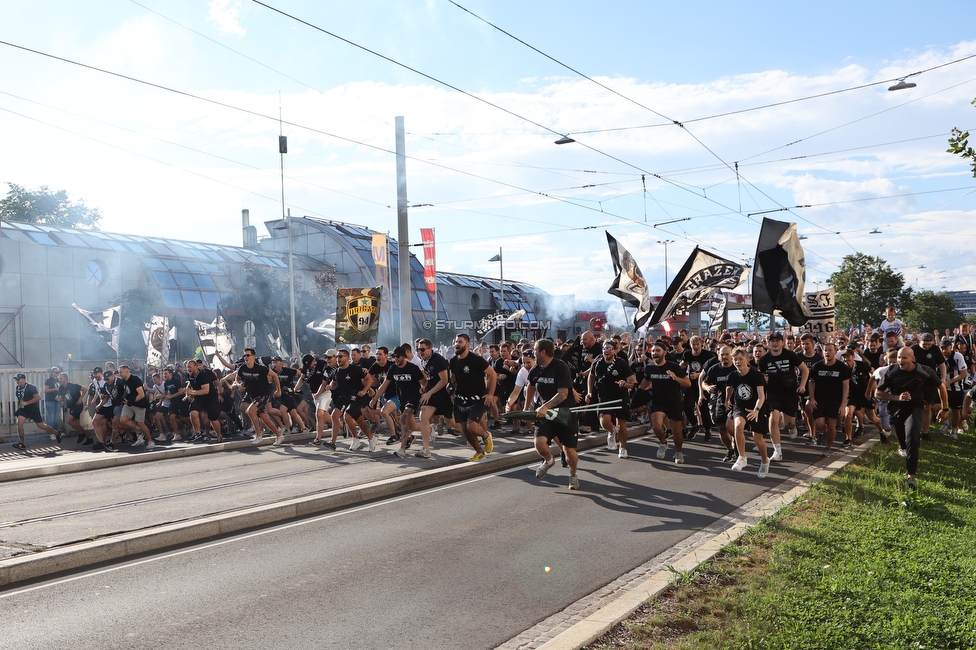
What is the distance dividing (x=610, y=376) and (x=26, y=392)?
457 inches

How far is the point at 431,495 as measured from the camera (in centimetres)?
919

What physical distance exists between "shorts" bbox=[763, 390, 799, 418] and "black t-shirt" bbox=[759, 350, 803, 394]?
0.07 meters

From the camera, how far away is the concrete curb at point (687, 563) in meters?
4.46

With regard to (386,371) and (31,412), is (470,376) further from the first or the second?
(31,412)

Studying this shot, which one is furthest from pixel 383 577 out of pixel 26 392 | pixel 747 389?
pixel 26 392

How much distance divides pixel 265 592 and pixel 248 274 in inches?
1246

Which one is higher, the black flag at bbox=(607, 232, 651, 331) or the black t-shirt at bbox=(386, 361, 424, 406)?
the black flag at bbox=(607, 232, 651, 331)

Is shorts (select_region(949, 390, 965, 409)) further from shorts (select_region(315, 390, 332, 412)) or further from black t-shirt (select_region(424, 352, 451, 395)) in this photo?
shorts (select_region(315, 390, 332, 412))

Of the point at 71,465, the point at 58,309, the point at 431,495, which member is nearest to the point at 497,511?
the point at 431,495

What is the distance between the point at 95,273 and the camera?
30.2 metres

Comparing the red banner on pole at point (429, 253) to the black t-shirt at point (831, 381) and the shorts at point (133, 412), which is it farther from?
the black t-shirt at point (831, 381)

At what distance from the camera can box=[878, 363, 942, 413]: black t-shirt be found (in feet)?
28.8

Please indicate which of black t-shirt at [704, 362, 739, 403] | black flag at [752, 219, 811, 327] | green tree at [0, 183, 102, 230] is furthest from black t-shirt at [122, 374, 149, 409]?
green tree at [0, 183, 102, 230]

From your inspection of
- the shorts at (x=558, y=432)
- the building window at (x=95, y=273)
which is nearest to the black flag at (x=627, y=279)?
the shorts at (x=558, y=432)
